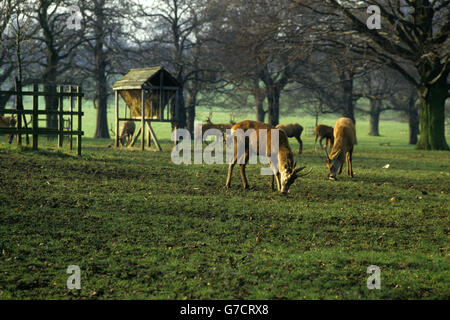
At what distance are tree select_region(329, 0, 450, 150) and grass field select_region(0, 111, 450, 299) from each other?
13.2m

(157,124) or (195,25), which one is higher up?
(195,25)

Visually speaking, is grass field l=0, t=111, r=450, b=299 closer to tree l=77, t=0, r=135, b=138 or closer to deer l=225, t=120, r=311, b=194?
deer l=225, t=120, r=311, b=194

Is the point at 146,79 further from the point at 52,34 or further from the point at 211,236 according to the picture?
the point at 211,236

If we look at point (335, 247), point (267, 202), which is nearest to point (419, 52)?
point (267, 202)

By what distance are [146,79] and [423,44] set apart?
1370cm

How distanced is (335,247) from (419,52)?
67.4ft

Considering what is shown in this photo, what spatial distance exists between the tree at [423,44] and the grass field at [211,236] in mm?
13193

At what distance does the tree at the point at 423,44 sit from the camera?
2562 centimetres

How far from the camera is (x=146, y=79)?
24.7 m

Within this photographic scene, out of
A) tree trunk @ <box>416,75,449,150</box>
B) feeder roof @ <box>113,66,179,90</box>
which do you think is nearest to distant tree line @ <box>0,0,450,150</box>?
tree trunk @ <box>416,75,449,150</box>

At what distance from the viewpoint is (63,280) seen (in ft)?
21.1

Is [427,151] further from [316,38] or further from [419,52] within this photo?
[316,38]

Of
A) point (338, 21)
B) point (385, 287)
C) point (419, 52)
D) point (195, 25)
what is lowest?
point (385, 287)

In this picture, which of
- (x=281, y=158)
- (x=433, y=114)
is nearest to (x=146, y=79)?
(x=281, y=158)
